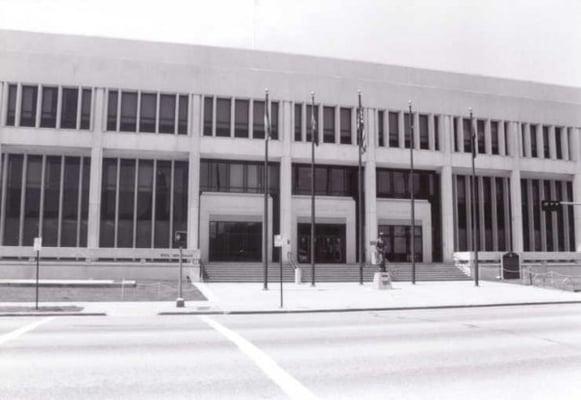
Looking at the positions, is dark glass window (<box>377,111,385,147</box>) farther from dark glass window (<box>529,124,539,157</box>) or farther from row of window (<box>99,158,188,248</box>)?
row of window (<box>99,158,188,248</box>)

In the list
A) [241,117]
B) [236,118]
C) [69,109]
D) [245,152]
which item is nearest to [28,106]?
[69,109]

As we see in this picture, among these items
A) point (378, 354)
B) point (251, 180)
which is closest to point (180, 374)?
point (378, 354)

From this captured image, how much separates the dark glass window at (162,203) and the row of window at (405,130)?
1843 centimetres

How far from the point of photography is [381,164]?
48594 mm

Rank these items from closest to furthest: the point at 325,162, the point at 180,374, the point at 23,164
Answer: the point at 180,374 → the point at 23,164 → the point at 325,162

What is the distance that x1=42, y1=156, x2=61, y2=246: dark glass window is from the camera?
44.0 m

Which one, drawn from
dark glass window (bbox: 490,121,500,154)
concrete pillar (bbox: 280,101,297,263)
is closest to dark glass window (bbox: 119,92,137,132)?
concrete pillar (bbox: 280,101,297,263)

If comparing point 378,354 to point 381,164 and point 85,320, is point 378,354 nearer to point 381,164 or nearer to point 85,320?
point 85,320

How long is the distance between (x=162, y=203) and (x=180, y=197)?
5.13 ft

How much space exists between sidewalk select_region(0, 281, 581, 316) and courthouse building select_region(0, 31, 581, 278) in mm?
12620

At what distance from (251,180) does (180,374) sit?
39.7 meters

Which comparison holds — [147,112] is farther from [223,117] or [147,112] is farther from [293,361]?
[293,361]

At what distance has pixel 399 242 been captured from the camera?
49.6 m

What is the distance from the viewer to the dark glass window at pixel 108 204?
44.8 metres
